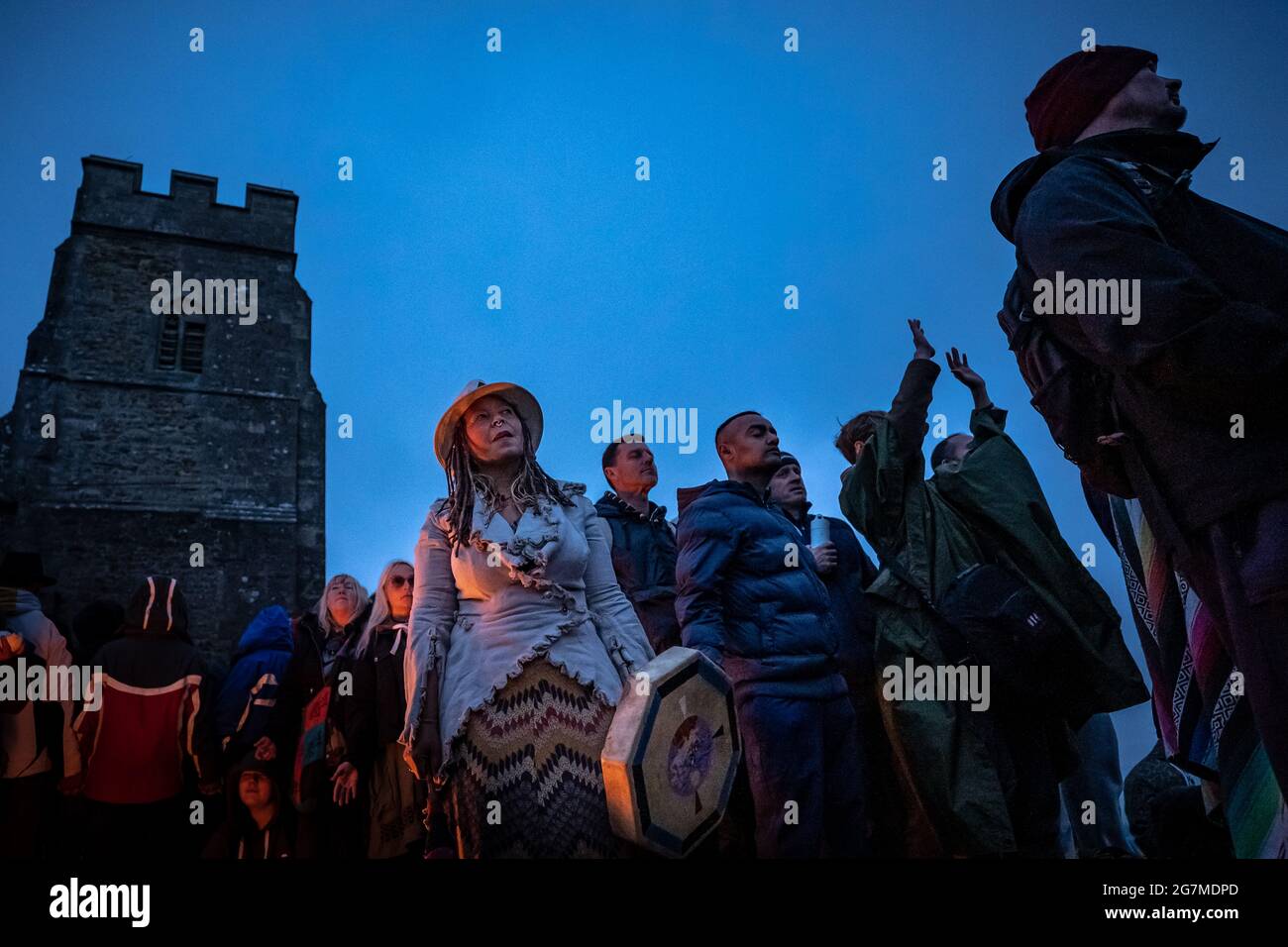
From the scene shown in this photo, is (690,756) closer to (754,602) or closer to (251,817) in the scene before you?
(754,602)

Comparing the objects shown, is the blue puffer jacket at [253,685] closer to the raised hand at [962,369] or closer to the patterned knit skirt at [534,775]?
the patterned knit skirt at [534,775]

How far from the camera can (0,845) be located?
474 centimetres

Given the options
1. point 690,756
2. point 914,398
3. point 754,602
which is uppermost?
point 914,398

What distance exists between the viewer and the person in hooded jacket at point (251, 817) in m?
5.05

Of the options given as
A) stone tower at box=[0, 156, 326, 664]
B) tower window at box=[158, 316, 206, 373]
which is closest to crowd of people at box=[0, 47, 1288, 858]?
stone tower at box=[0, 156, 326, 664]

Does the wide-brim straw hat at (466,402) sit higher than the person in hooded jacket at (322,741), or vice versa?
the wide-brim straw hat at (466,402)

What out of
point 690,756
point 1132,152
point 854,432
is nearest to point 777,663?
point 690,756

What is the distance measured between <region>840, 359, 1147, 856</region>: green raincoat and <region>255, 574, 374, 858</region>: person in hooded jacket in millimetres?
2683

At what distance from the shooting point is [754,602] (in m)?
4.13

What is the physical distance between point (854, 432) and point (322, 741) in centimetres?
351

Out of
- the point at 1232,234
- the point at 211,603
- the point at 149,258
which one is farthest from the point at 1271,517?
the point at 149,258

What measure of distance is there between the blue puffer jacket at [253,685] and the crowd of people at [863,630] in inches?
1.0

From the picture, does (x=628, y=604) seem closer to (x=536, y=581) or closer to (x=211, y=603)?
(x=536, y=581)

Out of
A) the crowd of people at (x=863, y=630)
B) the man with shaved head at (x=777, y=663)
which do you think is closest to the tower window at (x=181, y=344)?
the crowd of people at (x=863, y=630)
